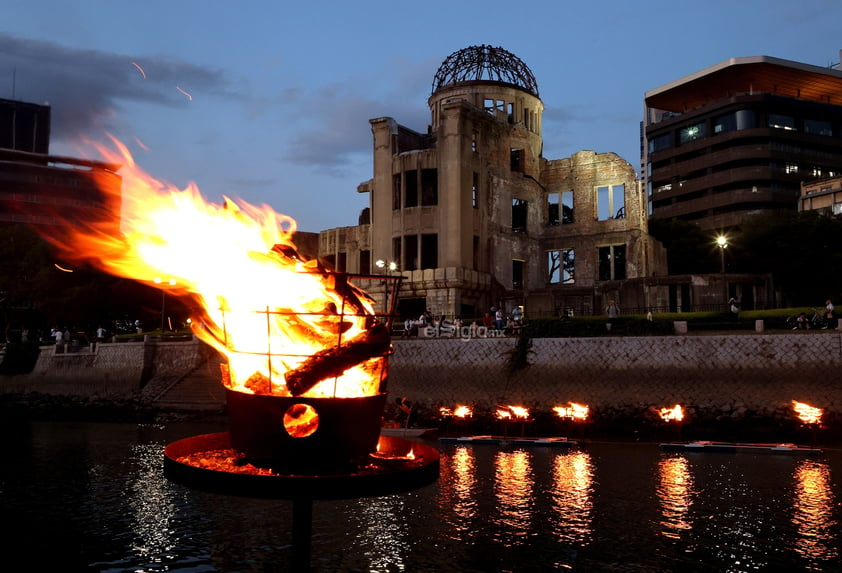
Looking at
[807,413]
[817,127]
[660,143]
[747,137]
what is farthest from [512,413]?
[817,127]

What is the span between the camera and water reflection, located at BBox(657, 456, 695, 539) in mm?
14141

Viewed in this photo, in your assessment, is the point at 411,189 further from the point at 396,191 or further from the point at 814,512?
the point at 814,512

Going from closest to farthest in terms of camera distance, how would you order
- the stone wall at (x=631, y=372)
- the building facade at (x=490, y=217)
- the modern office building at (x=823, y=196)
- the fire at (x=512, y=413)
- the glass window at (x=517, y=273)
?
1. the stone wall at (x=631, y=372)
2. the fire at (x=512, y=413)
3. the building facade at (x=490, y=217)
4. the glass window at (x=517, y=273)
5. the modern office building at (x=823, y=196)

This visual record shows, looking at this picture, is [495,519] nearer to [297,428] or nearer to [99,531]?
[99,531]

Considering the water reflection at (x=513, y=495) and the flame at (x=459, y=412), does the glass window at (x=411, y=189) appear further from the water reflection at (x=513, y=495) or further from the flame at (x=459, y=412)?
the water reflection at (x=513, y=495)

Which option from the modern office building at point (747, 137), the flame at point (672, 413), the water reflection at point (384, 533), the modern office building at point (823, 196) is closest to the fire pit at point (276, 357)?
the water reflection at point (384, 533)

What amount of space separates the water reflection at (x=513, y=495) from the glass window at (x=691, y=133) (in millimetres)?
85427

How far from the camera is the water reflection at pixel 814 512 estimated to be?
1245 centimetres

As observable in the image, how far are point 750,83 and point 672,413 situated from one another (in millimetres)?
81273

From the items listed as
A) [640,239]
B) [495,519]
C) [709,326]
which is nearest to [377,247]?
[640,239]

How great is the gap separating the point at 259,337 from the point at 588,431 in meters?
25.0

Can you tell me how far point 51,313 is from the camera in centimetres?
5697

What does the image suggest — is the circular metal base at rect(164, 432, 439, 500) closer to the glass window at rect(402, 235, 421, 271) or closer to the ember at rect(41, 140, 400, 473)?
the ember at rect(41, 140, 400, 473)

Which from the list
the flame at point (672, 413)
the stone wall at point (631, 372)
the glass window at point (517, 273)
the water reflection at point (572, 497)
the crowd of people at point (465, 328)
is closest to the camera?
the water reflection at point (572, 497)
